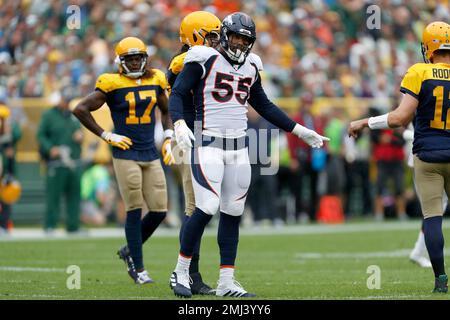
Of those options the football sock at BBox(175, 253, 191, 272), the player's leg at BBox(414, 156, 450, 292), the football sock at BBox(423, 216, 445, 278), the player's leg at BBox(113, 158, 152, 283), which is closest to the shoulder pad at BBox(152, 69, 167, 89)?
the player's leg at BBox(113, 158, 152, 283)

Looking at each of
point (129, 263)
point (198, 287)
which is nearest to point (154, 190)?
point (129, 263)

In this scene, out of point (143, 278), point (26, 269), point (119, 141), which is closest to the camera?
point (143, 278)

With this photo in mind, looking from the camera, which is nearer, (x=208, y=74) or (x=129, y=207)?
(x=208, y=74)

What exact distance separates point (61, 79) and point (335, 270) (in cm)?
898

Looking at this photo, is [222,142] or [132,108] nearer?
[222,142]

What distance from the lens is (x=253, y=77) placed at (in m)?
8.30

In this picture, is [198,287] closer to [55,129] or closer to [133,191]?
[133,191]

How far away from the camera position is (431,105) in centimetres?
815

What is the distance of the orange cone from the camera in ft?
62.6

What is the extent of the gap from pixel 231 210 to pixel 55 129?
8.45 metres

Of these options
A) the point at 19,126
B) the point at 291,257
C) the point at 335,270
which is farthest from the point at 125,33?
the point at 335,270

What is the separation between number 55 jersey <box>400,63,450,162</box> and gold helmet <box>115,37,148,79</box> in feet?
8.58
